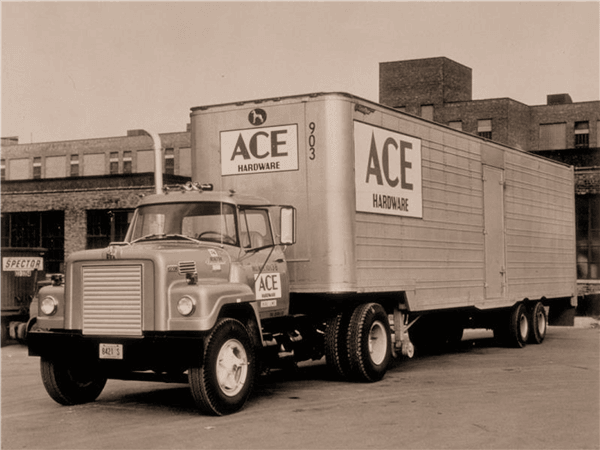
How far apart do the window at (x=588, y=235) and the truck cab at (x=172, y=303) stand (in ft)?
84.0

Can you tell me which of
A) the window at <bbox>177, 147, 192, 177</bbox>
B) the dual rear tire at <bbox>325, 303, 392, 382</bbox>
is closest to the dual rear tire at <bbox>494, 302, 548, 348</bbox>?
the dual rear tire at <bbox>325, 303, 392, 382</bbox>

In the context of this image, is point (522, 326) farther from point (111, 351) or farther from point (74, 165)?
point (74, 165)

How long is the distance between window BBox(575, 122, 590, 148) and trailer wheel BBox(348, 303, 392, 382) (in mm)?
56801

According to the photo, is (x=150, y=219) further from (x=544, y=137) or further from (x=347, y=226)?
(x=544, y=137)

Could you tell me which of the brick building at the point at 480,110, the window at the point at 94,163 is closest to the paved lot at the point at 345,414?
the brick building at the point at 480,110

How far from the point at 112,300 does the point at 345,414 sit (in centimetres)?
275

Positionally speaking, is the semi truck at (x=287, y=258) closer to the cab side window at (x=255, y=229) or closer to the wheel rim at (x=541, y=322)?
the cab side window at (x=255, y=229)

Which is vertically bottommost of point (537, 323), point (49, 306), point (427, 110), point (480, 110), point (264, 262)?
point (537, 323)

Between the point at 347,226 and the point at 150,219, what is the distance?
2.62 metres

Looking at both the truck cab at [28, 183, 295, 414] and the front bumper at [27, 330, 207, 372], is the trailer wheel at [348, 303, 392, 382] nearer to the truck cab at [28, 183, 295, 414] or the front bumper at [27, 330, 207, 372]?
the truck cab at [28, 183, 295, 414]

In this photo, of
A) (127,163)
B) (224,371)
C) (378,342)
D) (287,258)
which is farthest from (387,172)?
(127,163)

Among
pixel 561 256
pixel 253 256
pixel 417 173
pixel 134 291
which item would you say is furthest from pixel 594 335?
pixel 134 291

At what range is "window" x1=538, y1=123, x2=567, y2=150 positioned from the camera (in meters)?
67.1

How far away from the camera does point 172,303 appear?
9.57 meters
